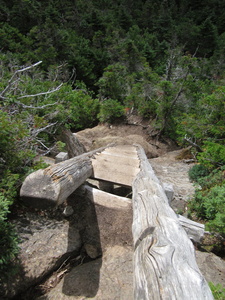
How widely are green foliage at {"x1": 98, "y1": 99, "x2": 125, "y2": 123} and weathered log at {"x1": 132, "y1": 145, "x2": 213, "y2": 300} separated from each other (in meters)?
13.5

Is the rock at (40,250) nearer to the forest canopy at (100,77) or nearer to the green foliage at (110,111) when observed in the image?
the forest canopy at (100,77)

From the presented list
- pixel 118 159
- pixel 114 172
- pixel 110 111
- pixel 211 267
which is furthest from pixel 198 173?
pixel 110 111

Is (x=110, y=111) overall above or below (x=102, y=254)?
below

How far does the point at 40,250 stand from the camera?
8.97ft

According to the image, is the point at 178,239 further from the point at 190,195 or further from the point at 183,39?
Result: the point at 183,39

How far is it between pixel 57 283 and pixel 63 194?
4.33ft

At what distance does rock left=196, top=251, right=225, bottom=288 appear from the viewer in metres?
3.18

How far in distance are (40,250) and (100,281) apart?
0.93 m

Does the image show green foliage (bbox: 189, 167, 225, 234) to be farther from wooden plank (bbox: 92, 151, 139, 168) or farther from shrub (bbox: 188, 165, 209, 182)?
wooden plank (bbox: 92, 151, 139, 168)

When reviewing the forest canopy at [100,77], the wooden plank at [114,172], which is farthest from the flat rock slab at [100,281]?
the wooden plank at [114,172]

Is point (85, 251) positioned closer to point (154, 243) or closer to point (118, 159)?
point (154, 243)

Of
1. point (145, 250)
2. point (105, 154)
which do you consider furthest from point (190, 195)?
point (145, 250)

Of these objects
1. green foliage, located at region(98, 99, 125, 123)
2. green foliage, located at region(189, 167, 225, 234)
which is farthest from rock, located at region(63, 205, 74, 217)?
green foliage, located at region(98, 99, 125, 123)

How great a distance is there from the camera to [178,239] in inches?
60.5
